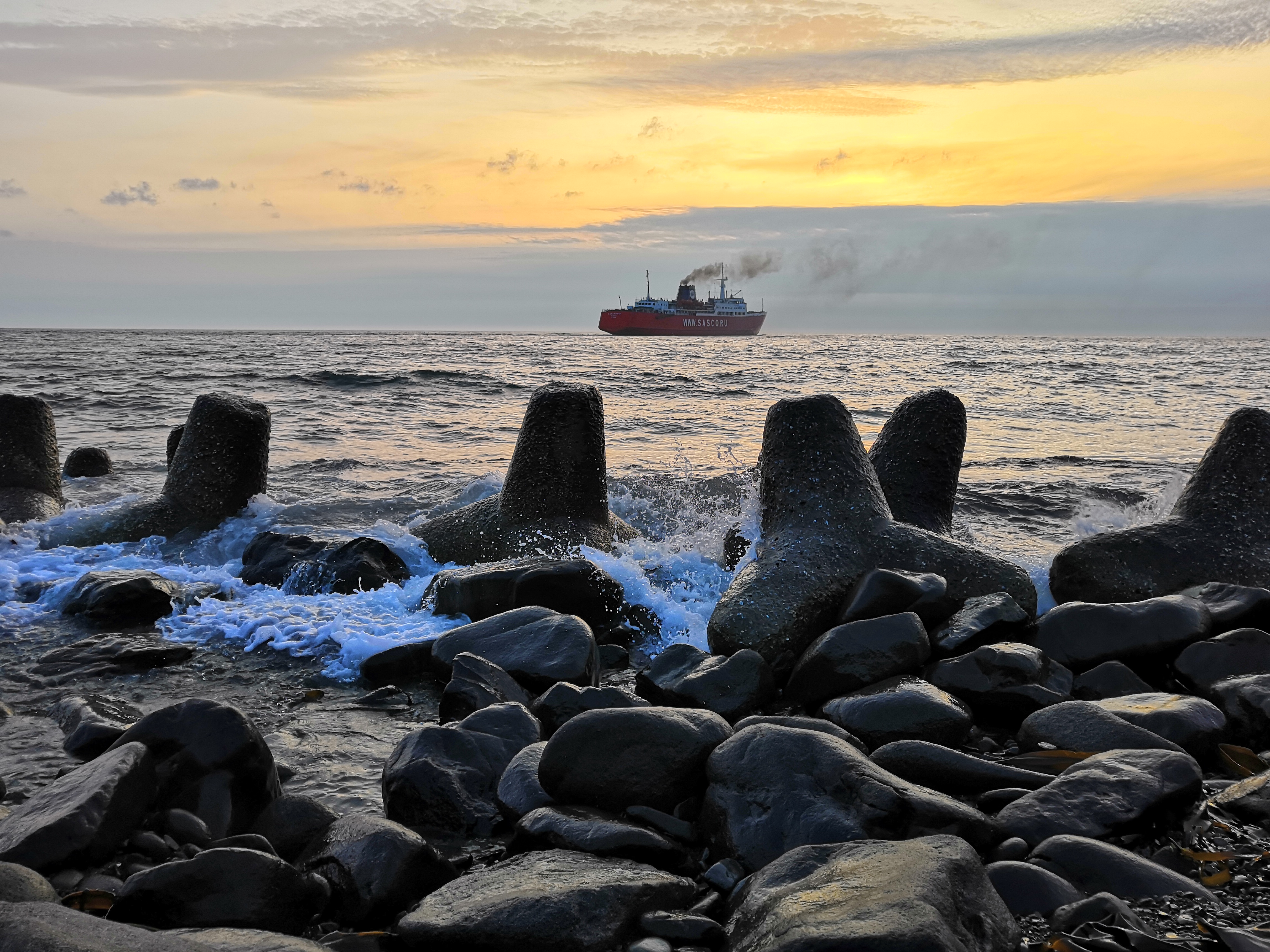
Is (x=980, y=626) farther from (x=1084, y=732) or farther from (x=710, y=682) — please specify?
(x=710, y=682)

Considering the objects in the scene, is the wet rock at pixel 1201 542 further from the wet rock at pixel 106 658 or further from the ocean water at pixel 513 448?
the wet rock at pixel 106 658

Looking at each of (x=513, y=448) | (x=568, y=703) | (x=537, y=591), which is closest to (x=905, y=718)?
(x=568, y=703)

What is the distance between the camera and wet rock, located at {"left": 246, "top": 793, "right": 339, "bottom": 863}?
120 inches

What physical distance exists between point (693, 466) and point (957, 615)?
8003 mm

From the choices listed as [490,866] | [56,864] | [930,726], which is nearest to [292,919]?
[490,866]

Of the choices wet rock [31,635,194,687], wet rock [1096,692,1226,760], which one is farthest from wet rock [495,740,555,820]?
wet rock [31,635,194,687]

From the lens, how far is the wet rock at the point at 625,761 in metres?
3.16

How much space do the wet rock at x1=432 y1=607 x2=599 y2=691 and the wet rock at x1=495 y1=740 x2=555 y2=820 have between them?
999 millimetres

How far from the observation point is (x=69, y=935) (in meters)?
2.06

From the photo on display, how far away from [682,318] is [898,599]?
3519 inches

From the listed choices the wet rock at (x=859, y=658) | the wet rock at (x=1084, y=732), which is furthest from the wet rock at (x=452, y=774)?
the wet rock at (x=1084, y=732)

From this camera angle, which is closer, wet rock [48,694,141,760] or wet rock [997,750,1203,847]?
wet rock [997,750,1203,847]

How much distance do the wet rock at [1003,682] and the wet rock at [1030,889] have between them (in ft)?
4.89

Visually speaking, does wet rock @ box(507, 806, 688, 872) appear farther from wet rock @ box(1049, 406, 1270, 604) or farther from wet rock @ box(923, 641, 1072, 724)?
wet rock @ box(1049, 406, 1270, 604)
